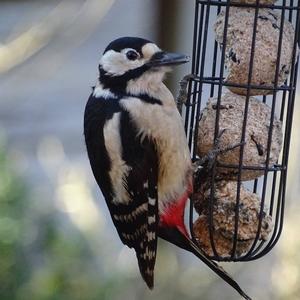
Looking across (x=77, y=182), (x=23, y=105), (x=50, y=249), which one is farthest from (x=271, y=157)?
(x=23, y=105)

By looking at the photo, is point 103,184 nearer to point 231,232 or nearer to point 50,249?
point 231,232

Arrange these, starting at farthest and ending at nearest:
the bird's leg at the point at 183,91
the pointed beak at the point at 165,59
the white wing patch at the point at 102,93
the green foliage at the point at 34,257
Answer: the green foliage at the point at 34,257 → the bird's leg at the point at 183,91 → the white wing patch at the point at 102,93 → the pointed beak at the point at 165,59

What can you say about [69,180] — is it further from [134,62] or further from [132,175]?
[134,62]

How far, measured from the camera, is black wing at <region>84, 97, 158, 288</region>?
2861mm

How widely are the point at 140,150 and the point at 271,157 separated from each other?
0.39 m

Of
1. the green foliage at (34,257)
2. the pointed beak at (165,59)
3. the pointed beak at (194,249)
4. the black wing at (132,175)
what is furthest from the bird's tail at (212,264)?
the green foliage at (34,257)

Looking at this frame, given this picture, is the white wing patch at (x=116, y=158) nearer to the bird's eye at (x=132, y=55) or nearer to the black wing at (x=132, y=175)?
the black wing at (x=132, y=175)

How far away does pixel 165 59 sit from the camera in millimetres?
2781

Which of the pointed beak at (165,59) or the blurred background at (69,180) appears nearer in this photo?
the pointed beak at (165,59)

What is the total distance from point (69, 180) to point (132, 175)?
1.51 metres

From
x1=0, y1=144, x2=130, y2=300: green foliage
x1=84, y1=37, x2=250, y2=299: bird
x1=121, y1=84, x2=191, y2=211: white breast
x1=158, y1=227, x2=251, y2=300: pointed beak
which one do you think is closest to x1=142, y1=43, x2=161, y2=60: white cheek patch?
x1=84, y1=37, x2=250, y2=299: bird

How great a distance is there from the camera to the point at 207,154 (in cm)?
287

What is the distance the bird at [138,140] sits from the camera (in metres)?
Answer: 2.83

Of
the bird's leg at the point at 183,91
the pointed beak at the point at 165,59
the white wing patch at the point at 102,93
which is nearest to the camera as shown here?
the pointed beak at the point at 165,59
